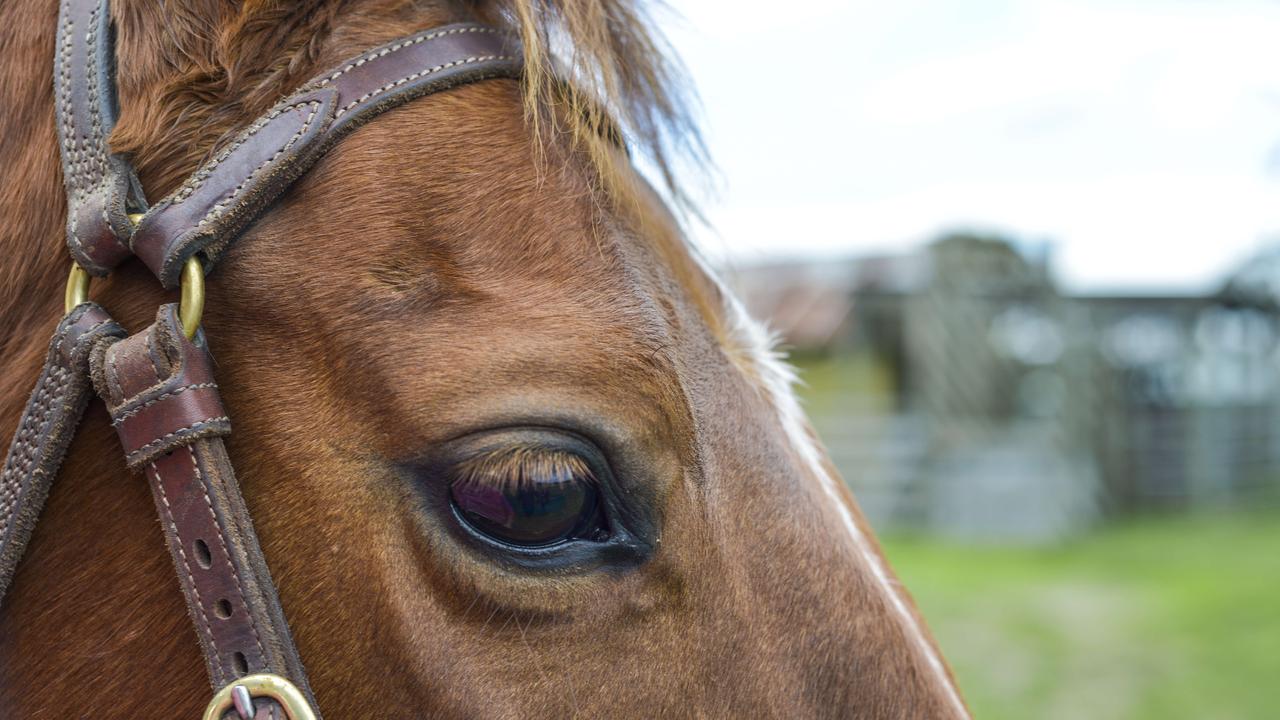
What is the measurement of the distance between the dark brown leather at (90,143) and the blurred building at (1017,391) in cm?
1143

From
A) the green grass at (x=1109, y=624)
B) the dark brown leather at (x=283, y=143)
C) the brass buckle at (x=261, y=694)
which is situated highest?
the dark brown leather at (x=283, y=143)

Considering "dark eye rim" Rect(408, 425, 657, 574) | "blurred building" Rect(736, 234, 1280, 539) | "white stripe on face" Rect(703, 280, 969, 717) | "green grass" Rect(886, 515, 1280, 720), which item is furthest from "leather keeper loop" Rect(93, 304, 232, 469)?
"blurred building" Rect(736, 234, 1280, 539)

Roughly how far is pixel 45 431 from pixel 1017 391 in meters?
14.5

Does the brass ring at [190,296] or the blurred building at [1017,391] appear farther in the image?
the blurred building at [1017,391]

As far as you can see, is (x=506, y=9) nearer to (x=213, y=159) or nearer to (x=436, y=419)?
(x=213, y=159)

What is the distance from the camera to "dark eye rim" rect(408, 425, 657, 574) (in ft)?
3.85

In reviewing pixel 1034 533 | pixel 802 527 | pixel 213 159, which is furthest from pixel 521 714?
pixel 1034 533

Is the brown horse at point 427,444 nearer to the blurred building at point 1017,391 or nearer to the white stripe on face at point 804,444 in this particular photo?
the white stripe on face at point 804,444

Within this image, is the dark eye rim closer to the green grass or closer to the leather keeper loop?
the leather keeper loop

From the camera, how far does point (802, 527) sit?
1.36m

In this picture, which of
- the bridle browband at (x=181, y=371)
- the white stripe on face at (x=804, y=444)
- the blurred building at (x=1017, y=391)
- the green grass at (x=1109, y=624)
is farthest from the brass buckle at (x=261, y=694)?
the blurred building at (x=1017, y=391)

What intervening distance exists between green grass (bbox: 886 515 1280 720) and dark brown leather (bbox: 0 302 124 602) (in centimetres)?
594

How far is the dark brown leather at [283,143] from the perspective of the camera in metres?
1.19

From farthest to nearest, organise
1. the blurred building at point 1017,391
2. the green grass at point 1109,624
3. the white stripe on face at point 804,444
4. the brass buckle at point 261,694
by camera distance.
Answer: the blurred building at point 1017,391, the green grass at point 1109,624, the white stripe on face at point 804,444, the brass buckle at point 261,694
